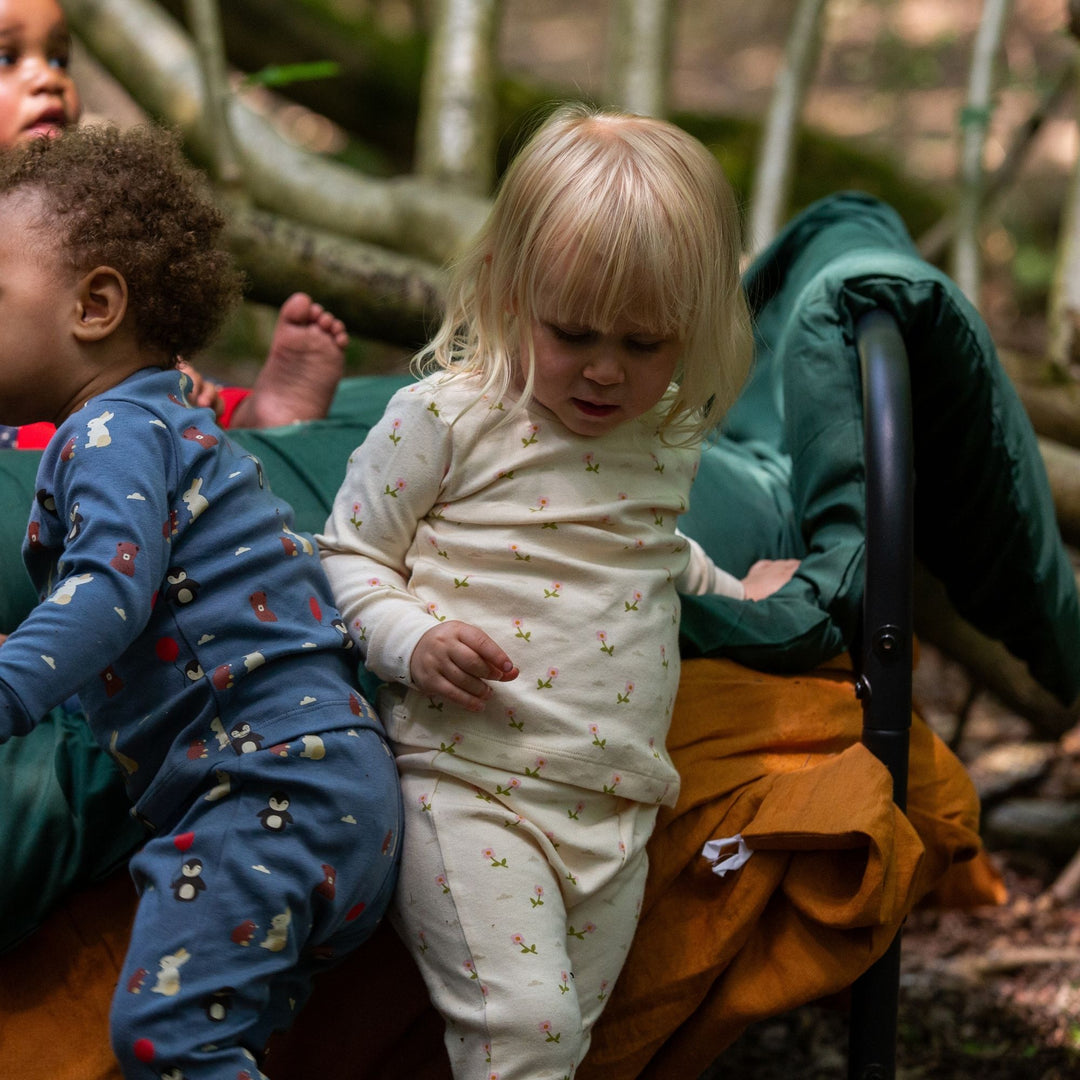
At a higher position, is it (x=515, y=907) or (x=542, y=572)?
(x=542, y=572)

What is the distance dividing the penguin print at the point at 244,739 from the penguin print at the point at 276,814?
2.1 inches

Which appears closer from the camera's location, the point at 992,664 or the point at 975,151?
the point at 992,664

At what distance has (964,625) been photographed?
9.07ft

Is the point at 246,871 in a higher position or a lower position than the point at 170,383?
lower

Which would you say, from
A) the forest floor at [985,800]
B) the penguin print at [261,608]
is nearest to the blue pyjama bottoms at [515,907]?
the penguin print at [261,608]

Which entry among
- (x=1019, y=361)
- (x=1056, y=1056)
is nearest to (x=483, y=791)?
(x=1056, y=1056)

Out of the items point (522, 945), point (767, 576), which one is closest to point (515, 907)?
point (522, 945)

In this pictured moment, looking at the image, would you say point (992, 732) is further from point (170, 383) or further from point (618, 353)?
point (170, 383)

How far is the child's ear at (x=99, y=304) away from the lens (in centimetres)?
133

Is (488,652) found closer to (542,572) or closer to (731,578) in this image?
(542,572)

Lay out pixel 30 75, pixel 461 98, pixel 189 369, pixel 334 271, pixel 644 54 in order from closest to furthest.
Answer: pixel 189 369, pixel 30 75, pixel 334 271, pixel 644 54, pixel 461 98

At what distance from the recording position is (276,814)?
127 centimetres

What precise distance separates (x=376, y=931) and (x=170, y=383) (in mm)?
678

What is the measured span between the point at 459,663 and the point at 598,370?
14.3 inches
